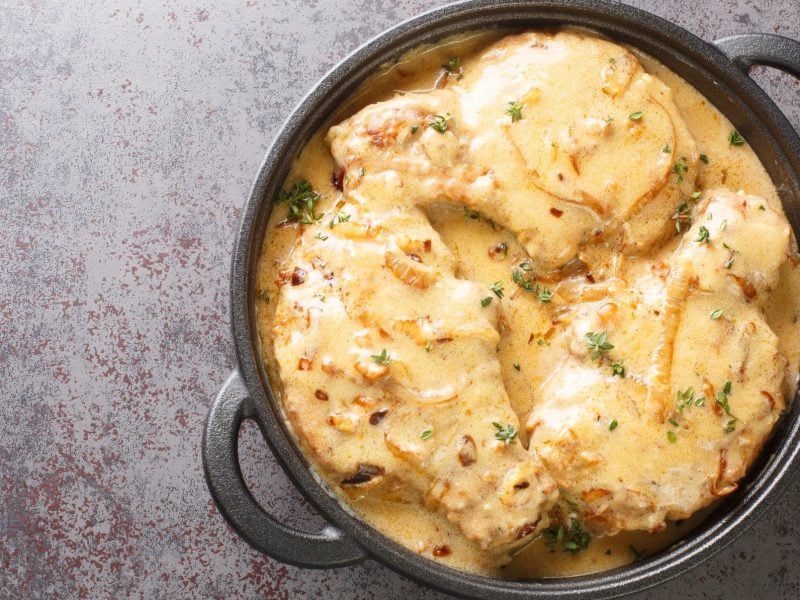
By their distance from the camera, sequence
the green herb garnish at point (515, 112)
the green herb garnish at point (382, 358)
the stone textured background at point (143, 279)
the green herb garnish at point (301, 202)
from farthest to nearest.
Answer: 1. the stone textured background at point (143, 279)
2. the green herb garnish at point (301, 202)
3. the green herb garnish at point (515, 112)
4. the green herb garnish at point (382, 358)

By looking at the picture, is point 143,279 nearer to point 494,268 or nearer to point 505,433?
point 494,268

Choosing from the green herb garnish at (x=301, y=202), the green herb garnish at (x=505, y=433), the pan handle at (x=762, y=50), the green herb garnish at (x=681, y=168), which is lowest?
the green herb garnish at (x=505, y=433)

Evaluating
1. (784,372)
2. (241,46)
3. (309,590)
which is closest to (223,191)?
(241,46)

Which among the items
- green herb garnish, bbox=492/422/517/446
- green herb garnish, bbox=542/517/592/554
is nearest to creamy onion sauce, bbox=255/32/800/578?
green herb garnish, bbox=542/517/592/554

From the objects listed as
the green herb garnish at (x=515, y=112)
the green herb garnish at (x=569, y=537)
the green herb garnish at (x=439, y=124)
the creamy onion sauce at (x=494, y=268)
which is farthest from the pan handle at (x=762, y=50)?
the green herb garnish at (x=569, y=537)

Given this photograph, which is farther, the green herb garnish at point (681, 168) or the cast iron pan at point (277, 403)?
the green herb garnish at point (681, 168)

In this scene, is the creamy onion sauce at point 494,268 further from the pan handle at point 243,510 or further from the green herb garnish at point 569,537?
the pan handle at point 243,510

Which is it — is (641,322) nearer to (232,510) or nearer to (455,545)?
(455,545)

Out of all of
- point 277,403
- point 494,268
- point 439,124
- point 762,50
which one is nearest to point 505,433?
point 494,268
